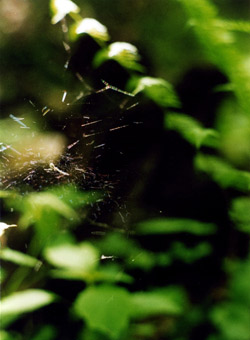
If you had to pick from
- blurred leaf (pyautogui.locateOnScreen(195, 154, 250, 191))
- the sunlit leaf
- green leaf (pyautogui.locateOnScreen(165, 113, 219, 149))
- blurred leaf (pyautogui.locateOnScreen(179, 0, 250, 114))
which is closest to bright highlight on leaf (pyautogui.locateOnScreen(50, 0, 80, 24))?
blurred leaf (pyautogui.locateOnScreen(179, 0, 250, 114))

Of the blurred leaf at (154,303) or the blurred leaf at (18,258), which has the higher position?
the blurred leaf at (154,303)

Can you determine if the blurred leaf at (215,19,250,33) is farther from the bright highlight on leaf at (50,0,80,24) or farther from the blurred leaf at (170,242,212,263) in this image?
the blurred leaf at (170,242,212,263)

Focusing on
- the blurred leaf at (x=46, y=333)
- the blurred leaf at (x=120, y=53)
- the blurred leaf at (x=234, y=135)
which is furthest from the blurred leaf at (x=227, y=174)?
the blurred leaf at (x=46, y=333)

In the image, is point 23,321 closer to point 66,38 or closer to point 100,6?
point 66,38

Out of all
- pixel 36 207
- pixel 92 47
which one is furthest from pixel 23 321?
pixel 92 47

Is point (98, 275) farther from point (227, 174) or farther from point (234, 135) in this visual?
point (234, 135)

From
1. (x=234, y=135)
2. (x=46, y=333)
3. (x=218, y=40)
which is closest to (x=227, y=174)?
(x=234, y=135)

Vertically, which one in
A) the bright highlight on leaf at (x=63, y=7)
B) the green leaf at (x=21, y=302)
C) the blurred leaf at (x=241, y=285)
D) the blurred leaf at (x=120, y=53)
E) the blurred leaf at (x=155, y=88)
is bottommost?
the green leaf at (x=21, y=302)

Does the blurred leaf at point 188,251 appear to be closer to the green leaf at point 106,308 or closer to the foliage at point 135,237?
the foliage at point 135,237
